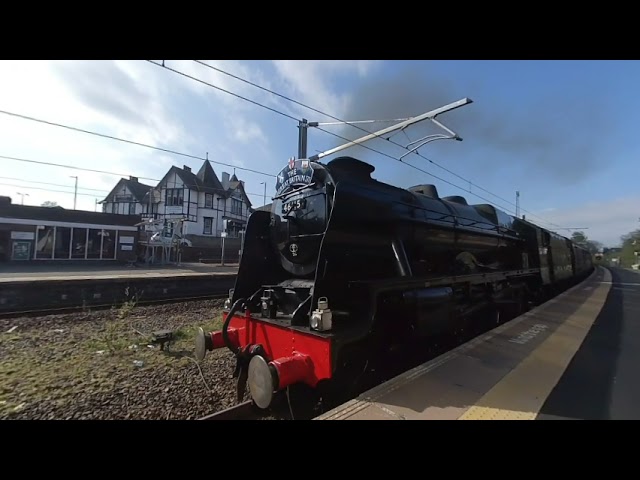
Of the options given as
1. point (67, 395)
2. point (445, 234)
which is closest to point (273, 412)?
point (67, 395)

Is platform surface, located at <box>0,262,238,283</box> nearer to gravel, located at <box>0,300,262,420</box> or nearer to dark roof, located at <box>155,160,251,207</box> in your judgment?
gravel, located at <box>0,300,262,420</box>

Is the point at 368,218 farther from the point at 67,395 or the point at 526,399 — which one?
the point at 67,395

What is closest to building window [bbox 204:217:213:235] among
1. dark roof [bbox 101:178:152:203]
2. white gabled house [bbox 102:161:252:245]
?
white gabled house [bbox 102:161:252:245]

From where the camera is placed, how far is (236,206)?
150ft

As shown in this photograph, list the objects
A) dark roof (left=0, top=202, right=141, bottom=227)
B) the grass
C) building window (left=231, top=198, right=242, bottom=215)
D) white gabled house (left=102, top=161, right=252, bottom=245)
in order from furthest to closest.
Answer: building window (left=231, top=198, right=242, bottom=215)
white gabled house (left=102, top=161, right=252, bottom=245)
dark roof (left=0, top=202, right=141, bottom=227)
the grass

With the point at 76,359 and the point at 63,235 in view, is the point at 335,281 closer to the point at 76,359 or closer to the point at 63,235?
the point at 76,359

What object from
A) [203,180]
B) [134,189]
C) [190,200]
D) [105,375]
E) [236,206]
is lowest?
[105,375]

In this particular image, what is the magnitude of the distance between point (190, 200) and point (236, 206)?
7358 mm

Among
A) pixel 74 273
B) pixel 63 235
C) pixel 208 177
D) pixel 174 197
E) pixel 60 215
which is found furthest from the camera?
pixel 208 177

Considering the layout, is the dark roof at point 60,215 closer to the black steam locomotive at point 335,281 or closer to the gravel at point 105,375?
the gravel at point 105,375

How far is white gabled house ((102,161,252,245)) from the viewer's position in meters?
39.6

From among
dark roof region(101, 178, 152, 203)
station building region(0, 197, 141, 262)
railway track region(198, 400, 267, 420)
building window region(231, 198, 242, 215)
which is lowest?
railway track region(198, 400, 267, 420)

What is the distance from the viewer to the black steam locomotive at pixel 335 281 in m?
3.52

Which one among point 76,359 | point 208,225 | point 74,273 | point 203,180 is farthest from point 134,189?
point 76,359
